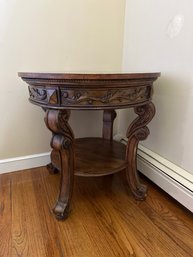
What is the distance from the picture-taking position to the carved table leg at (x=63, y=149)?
80 centimetres

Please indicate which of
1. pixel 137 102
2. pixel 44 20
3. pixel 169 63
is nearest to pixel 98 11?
pixel 44 20

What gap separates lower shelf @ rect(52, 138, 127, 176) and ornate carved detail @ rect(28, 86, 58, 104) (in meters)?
0.34

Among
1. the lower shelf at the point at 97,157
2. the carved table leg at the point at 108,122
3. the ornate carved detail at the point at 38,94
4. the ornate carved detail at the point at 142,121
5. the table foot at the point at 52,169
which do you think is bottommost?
the table foot at the point at 52,169

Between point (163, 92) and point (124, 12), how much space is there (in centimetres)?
60

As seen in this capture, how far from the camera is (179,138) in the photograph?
101 cm

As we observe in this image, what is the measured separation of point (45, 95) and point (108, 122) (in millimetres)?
580

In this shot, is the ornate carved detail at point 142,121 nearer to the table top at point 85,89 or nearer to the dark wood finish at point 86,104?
the dark wood finish at point 86,104

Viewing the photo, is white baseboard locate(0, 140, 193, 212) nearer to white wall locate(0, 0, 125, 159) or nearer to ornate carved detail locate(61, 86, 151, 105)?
white wall locate(0, 0, 125, 159)

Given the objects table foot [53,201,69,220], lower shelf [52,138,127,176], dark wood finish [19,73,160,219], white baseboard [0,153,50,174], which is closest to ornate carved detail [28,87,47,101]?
dark wood finish [19,73,160,219]

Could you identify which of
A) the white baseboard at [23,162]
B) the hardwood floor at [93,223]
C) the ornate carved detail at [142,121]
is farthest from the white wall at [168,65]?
the white baseboard at [23,162]

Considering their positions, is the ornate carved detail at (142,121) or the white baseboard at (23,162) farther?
the white baseboard at (23,162)

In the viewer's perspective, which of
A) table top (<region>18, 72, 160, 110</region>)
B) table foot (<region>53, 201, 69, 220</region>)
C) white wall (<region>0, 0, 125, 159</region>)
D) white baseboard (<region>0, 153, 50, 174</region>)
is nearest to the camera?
table top (<region>18, 72, 160, 110</region>)

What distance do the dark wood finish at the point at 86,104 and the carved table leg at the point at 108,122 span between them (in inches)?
10.7

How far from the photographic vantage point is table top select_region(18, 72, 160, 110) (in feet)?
2.40
